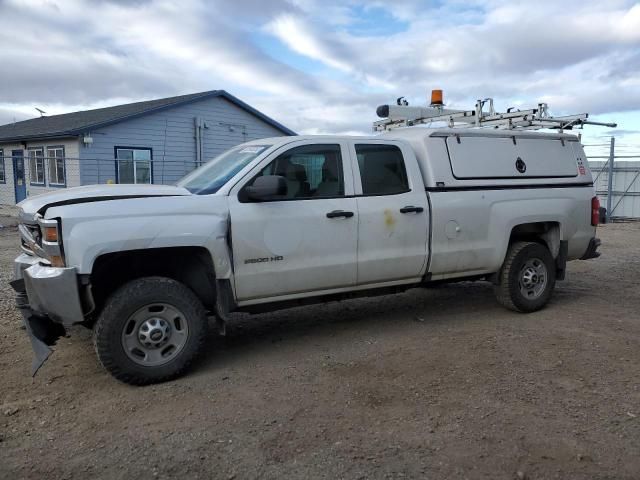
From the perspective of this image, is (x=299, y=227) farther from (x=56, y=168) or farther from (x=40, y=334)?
(x=56, y=168)

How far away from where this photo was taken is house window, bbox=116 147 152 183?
19.4 m

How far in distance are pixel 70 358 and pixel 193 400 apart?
1511 mm

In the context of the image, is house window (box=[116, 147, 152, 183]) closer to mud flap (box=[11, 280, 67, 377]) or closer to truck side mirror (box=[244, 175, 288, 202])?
mud flap (box=[11, 280, 67, 377])

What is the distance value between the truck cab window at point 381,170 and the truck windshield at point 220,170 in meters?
0.94

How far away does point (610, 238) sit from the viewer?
13.5 m

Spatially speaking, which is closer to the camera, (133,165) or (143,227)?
(143,227)

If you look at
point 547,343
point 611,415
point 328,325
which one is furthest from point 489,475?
point 328,325

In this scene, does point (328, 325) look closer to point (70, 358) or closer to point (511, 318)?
point (511, 318)

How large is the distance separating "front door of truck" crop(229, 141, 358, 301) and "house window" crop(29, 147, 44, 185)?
19.1 m

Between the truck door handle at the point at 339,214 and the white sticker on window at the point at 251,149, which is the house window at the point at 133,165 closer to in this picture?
the white sticker on window at the point at 251,149

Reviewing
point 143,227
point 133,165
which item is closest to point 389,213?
point 143,227

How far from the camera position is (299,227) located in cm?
482

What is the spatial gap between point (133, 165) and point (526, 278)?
16397 mm

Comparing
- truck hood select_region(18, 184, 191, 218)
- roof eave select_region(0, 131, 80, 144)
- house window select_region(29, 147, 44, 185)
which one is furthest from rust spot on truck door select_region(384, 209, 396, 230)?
house window select_region(29, 147, 44, 185)
